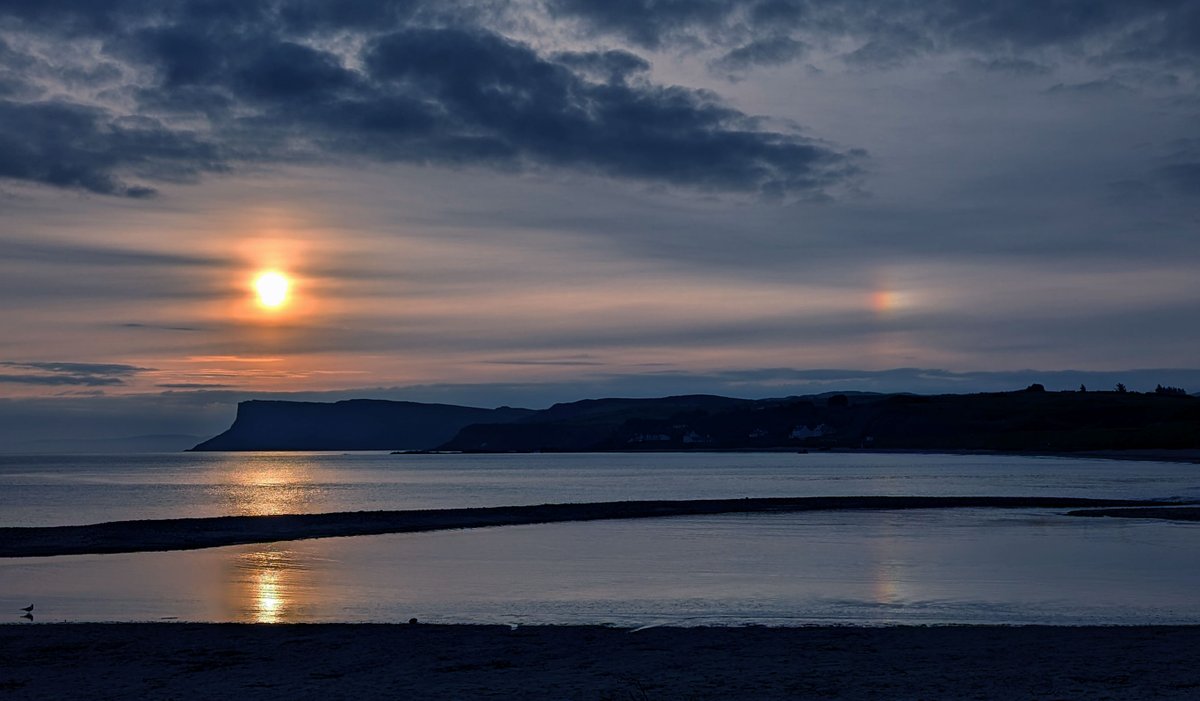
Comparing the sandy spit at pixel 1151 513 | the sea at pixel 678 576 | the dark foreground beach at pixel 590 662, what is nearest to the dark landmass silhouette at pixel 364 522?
the sea at pixel 678 576

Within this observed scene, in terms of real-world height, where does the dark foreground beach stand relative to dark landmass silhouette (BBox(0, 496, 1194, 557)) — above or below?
above

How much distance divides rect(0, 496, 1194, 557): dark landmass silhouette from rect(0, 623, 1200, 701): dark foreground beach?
23394 millimetres

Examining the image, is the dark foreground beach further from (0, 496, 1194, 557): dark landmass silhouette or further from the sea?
(0, 496, 1194, 557): dark landmass silhouette

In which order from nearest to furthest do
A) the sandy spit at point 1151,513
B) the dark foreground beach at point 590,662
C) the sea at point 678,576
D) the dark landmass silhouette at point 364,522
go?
the dark foreground beach at point 590,662, the sea at point 678,576, the dark landmass silhouette at point 364,522, the sandy spit at point 1151,513

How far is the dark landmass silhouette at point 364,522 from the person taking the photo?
46375 millimetres

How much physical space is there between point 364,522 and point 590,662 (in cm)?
3950

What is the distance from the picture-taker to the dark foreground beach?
56.7 ft

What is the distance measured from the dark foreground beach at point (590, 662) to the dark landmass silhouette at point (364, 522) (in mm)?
23394

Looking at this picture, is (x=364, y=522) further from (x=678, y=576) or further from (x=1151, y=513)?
(x=1151, y=513)

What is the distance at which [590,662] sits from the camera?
778 inches

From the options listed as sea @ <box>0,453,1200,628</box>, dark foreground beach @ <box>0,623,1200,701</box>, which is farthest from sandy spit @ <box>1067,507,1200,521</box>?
dark foreground beach @ <box>0,623,1200,701</box>

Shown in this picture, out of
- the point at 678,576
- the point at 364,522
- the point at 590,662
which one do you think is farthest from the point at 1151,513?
the point at 590,662

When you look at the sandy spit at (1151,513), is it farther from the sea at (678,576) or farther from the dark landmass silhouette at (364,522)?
the dark landmass silhouette at (364,522)

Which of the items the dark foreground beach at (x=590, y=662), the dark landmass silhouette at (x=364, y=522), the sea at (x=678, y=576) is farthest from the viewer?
the dark landmass silhouette at (x=364, y=522)
